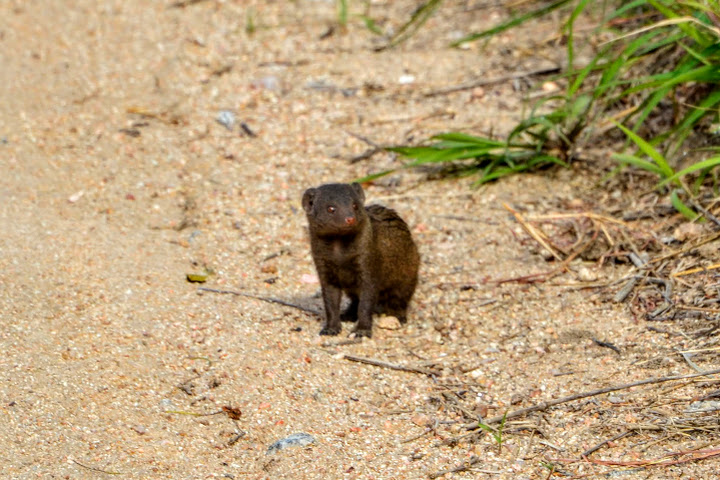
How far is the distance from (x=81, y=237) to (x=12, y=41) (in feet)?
9.75

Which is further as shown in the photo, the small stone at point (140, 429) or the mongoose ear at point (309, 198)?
the mongoose ear at point (309, 198)

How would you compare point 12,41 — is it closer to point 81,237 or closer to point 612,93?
point 81,237

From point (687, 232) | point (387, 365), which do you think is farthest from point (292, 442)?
point (687, 232)

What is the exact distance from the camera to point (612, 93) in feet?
19.1

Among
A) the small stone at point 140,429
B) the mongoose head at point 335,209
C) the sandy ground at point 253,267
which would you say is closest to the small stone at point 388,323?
the sandy ground at point 253,267

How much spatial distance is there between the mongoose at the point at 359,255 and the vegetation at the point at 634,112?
0.95 meters

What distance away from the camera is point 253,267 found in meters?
5.06

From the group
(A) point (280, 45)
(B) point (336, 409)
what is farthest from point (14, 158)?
(B) point (336, 409)

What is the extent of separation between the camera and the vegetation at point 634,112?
15.5 ft

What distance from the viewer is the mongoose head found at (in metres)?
4.23

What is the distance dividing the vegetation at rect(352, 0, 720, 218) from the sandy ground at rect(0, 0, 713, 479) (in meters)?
0.23

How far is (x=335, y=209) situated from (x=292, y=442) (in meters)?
1.19

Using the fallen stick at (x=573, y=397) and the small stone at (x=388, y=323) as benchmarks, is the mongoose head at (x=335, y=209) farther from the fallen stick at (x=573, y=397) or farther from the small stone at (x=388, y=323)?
the fallen stick at (x=573, y=397)

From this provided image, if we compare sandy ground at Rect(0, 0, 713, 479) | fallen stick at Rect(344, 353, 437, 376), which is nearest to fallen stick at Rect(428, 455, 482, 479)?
sandy ground at Rect(0, 0, 713, 479)
